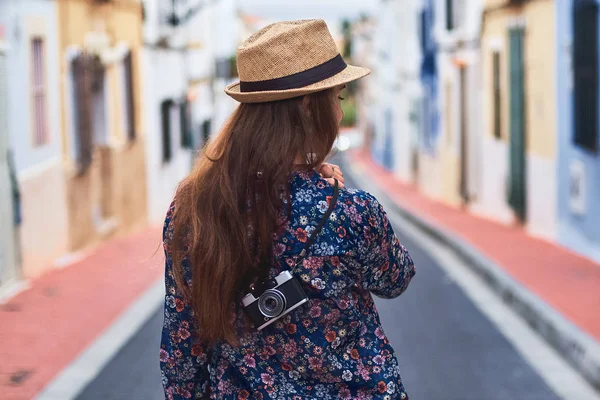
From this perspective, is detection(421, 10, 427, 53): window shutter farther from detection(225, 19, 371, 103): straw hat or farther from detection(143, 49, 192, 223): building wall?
detection(225, 19, 371, 103): straw hat

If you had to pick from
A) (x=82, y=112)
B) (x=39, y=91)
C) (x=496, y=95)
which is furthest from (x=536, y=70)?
(x=39, y=91)

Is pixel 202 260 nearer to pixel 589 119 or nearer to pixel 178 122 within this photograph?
pixel 589 119

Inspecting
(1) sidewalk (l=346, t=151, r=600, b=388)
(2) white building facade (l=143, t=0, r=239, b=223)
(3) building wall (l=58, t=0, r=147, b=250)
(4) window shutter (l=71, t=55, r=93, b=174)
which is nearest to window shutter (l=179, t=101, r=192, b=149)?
(2) white building facade (l=143, t=0, r=239, b=223)

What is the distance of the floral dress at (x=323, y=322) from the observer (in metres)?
2.11

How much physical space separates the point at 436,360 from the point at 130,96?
1190 cm

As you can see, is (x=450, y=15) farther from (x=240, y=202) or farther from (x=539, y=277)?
(x=240, y=202)

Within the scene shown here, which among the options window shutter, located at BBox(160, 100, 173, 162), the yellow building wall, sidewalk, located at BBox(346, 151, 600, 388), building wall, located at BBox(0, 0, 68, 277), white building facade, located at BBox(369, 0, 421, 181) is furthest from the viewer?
white building facade, located at BBox(369, 0, 421, 181)

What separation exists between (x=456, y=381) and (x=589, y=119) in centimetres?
575

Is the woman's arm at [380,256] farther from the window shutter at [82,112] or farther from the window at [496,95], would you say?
the window at [496,95]

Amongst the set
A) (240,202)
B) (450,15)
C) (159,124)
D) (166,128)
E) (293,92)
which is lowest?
(166,128)

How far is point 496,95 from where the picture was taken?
16.6 m

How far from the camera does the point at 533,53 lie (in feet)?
45.3

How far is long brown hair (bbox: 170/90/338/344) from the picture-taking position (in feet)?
6.90

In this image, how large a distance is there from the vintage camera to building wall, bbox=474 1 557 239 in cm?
1113
